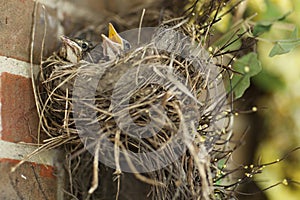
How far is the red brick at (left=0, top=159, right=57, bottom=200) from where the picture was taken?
3.11 feet

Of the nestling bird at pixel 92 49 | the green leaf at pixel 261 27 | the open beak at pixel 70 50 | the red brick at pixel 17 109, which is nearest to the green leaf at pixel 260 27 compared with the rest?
the green leaf at pixel 261 27

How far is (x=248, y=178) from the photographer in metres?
1.04

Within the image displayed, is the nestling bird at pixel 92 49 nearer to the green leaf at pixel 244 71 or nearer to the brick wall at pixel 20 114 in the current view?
the brick wall at pixel 20 114

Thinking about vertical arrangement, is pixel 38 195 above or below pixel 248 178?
below

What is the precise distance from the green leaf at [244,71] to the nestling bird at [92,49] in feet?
0.78

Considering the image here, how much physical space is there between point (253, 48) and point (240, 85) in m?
0.17

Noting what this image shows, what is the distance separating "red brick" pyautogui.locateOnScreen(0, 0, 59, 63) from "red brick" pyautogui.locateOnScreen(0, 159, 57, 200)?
0.21 metres

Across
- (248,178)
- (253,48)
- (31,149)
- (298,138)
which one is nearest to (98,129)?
(31,149)

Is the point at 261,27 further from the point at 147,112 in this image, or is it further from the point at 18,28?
the point at 18,28

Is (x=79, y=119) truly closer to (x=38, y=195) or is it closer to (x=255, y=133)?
(x=38, y=195)

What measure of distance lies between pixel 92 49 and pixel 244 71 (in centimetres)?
33

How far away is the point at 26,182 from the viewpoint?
99 cm

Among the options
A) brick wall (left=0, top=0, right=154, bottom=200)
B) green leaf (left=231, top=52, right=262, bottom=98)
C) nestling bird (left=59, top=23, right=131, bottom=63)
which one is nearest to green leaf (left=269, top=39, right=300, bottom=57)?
green leaf (left=231, top=52, right=262, bottom=98)

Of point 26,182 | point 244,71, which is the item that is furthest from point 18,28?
point 244,71
